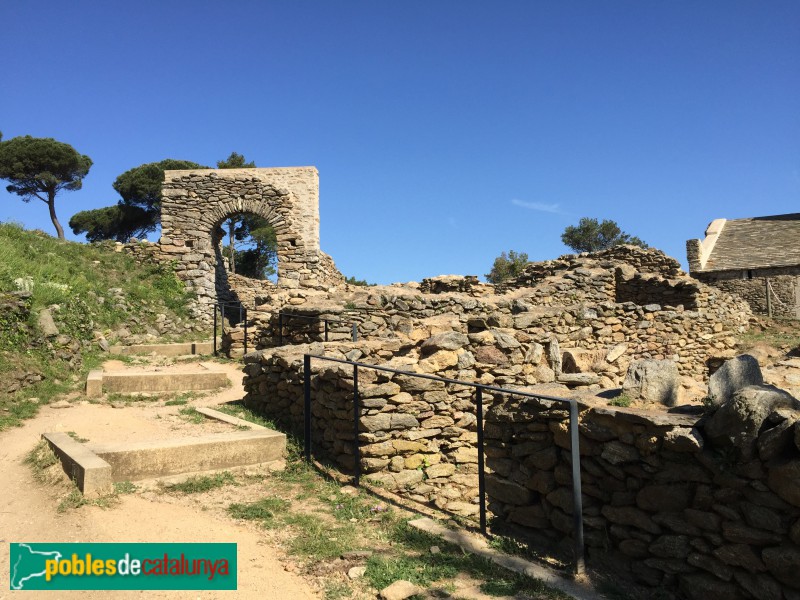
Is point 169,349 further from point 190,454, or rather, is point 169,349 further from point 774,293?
point 774,293

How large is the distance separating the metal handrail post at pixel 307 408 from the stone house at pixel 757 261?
2283cm

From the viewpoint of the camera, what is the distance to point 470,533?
4770 millimetres

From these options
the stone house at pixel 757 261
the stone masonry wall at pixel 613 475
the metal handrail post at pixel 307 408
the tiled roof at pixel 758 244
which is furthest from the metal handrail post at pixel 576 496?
the tiled roof at pixel 758 244

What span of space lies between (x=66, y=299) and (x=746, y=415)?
1304 centimetres

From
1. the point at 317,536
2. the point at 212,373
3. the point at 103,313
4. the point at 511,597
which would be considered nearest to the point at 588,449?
the point at 511,597

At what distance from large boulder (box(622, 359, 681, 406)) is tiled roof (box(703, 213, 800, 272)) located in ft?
75.3

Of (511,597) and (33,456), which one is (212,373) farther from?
(511,597)

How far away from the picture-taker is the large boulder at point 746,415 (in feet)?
10.8

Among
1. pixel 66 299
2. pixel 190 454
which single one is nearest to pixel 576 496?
pixel 190 454

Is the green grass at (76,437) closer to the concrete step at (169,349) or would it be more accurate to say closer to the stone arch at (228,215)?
the concrete step at (169,349)

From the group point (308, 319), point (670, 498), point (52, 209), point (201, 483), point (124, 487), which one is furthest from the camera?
point (52, 209)

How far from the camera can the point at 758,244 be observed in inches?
992

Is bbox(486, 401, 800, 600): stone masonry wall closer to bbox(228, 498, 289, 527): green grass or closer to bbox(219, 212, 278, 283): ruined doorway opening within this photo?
bbox(228, 498, 289, 527): green grass

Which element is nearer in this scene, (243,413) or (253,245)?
(243,413)
